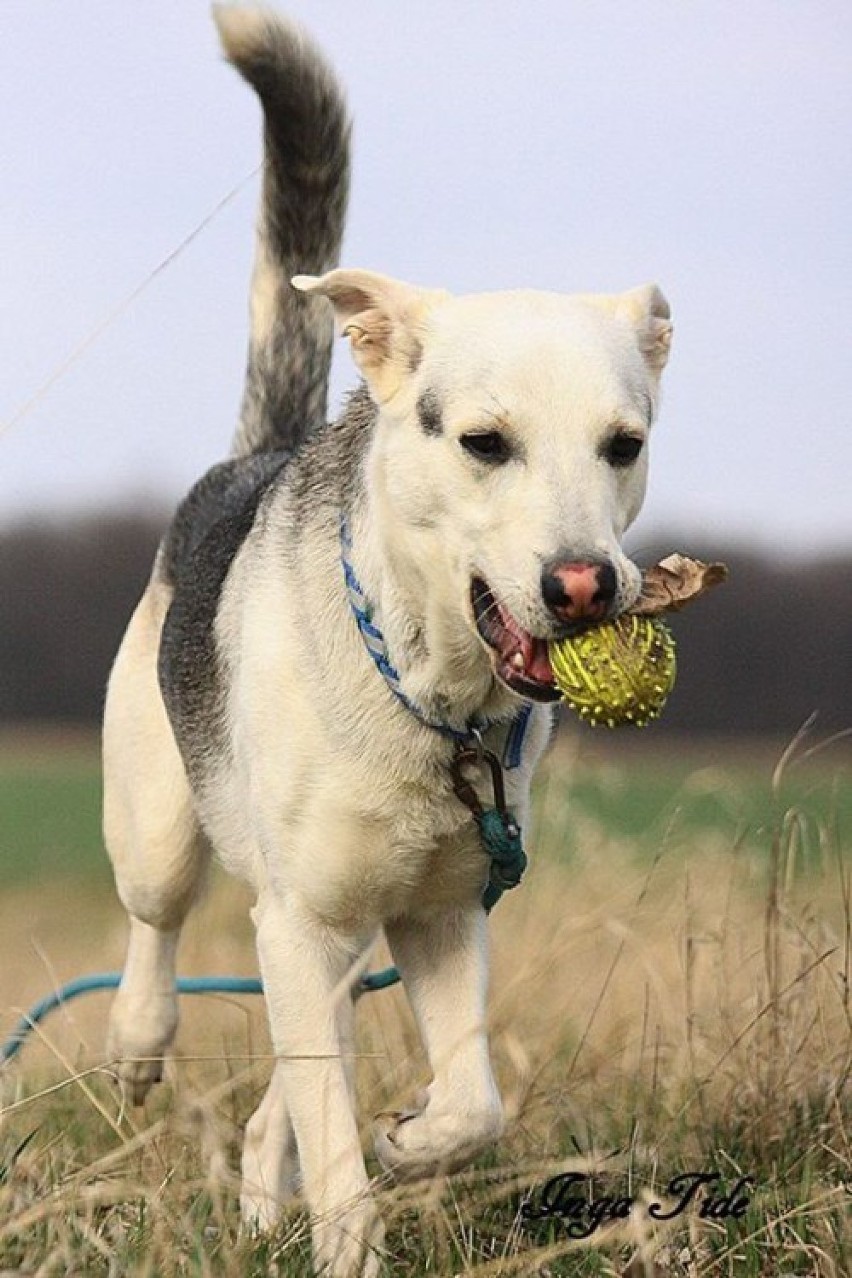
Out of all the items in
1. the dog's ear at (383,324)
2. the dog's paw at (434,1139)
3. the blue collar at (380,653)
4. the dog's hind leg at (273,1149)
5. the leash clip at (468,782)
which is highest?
the dog's ear at (383,324)

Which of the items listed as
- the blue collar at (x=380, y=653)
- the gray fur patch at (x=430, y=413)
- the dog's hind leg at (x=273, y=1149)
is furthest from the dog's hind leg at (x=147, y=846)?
the gray fur patch at (x=430, y=413)

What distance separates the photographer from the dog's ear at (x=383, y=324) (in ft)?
14.2

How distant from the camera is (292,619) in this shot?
4566 mm

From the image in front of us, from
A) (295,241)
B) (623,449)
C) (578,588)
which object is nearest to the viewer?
(578,588)

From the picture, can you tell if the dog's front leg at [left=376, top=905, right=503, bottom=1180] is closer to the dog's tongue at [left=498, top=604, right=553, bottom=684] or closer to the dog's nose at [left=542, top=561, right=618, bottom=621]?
the dog's tongue at [left=498, top=604, right=553, bottom=684]

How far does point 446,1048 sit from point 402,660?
87 cm

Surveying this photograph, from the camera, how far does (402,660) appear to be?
14.2 ft

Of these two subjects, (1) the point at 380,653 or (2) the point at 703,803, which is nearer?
(1) the point at 380,653

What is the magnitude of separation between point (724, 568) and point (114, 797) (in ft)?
8.61

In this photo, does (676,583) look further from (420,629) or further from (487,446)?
(420,629)

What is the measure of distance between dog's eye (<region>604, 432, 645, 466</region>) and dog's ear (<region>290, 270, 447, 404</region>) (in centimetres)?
53

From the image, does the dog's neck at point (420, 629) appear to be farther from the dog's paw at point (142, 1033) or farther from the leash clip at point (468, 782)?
the dog's paw at point (142, 1033)

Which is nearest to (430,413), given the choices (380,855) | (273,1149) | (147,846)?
(380,855)

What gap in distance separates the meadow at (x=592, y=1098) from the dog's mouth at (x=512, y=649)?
82 centimetres
